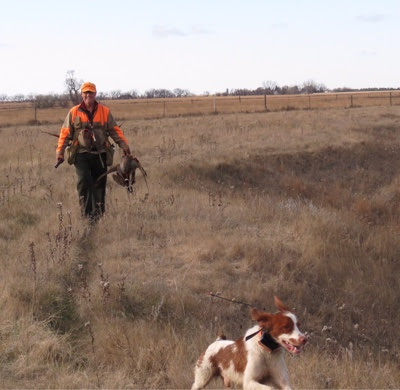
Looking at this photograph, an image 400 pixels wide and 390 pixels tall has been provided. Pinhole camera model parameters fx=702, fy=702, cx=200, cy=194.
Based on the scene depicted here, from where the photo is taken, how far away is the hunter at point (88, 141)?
30.7ft

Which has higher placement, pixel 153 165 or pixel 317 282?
pixel 153 165

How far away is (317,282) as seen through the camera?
9141mm

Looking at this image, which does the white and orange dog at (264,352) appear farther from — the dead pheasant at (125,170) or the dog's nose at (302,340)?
the dead pheasant at (125,170)

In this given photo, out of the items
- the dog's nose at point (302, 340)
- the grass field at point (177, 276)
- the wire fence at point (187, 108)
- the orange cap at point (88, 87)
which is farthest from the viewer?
the wire fence at point (187, 108)

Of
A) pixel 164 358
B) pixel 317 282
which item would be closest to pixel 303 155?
pixel 317 282

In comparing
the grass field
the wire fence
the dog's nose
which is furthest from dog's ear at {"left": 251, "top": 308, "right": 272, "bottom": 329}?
the wire fence

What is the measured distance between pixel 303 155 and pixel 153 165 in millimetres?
5402

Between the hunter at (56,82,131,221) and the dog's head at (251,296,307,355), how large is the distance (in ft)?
17.9

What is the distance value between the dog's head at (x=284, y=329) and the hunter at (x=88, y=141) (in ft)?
17.9

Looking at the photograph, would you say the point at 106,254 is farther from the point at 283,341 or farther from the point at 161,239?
the point at 283,341

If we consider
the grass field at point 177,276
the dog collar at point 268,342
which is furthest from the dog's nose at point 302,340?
the grass field at point 177,276

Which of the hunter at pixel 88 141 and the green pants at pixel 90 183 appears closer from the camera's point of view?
the hunter at pixel 88 141

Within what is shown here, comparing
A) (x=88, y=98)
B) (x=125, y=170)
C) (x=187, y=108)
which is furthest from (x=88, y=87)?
(x=187, y=108)

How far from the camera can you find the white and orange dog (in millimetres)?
4297
